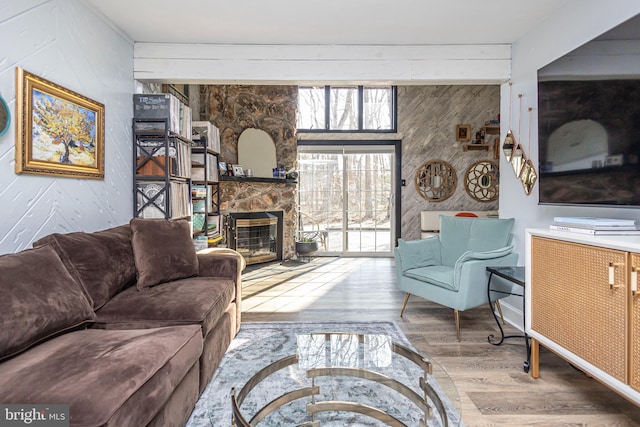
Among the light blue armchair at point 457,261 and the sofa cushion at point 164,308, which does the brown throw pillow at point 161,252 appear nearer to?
the sofa cushion at point 164,308

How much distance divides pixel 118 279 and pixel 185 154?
159 centimetres

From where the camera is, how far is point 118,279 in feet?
6.79

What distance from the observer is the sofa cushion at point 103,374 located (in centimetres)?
102

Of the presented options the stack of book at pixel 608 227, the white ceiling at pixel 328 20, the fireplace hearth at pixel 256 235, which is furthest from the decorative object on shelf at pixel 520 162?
the fireplace hearth at pixel 256 235

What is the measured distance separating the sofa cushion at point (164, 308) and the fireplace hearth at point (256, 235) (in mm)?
2987

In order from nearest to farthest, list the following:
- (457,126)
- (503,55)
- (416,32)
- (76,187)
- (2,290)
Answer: (2,290) < (76,187) < (416,32) < (503,55) < (457,126)

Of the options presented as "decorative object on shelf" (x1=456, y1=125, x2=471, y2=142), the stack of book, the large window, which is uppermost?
the large window

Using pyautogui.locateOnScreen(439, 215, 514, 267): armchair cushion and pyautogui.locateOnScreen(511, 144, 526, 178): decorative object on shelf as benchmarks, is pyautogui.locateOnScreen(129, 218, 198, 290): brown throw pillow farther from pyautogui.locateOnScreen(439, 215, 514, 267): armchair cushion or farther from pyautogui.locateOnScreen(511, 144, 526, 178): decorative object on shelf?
pyautogui.locateOnScreen(511, 144, 526, 178): decorative object on shelf


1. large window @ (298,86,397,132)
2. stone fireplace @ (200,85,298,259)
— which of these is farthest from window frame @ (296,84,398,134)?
stone fireplace @ (200,85,298,259)

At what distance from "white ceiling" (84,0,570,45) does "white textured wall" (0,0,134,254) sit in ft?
0.85

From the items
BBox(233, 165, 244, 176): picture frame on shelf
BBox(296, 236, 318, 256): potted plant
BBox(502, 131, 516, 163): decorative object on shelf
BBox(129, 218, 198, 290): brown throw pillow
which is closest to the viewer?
BBox(129, 218, 198, 290): brown throw pillow

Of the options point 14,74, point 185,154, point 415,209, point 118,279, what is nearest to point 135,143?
point 185,154

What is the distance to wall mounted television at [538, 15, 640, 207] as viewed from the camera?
1.65 metres

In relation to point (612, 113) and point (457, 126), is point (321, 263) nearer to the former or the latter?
point (457, 126)
